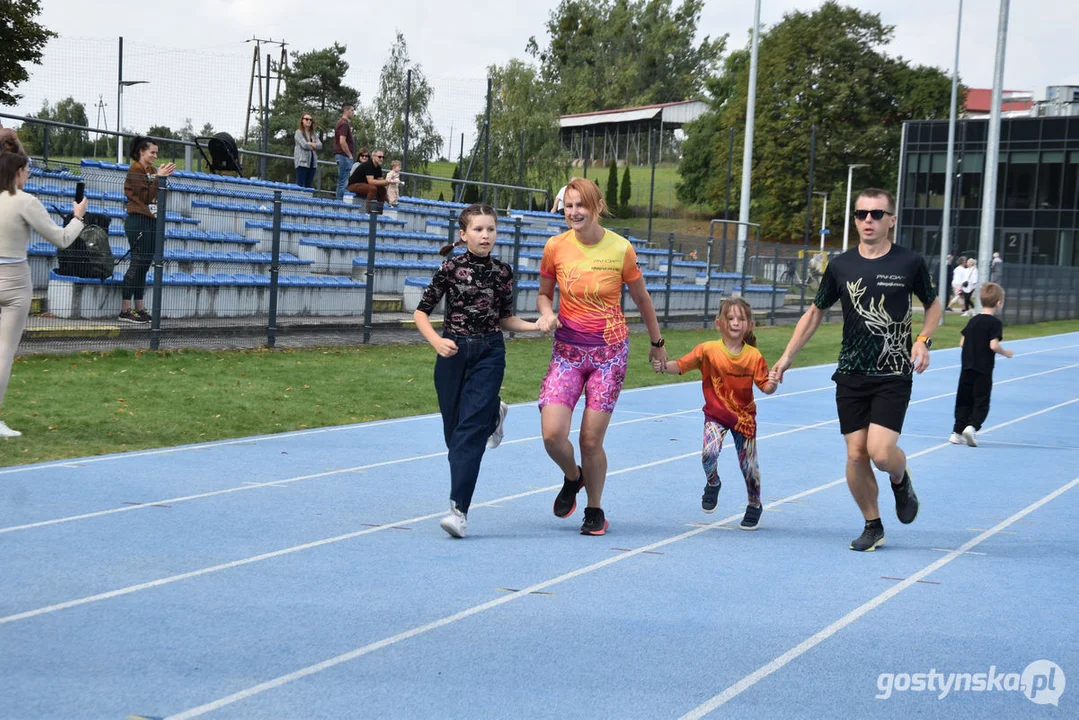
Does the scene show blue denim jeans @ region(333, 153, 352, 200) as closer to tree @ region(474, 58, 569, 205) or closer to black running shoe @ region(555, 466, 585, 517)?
black running shoe @ region(555, 466, 585, 517)

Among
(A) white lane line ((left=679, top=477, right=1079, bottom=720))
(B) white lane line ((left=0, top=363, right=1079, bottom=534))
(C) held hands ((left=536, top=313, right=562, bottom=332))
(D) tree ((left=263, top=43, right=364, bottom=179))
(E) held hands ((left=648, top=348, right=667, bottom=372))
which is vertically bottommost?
(B) white lane line ((left=0, top=363, right=1079, bottom=534))

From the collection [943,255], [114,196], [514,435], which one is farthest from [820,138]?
[514,435]

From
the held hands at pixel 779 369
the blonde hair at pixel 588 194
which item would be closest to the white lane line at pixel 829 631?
the held hands at pixel 779 369

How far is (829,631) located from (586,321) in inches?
92.7

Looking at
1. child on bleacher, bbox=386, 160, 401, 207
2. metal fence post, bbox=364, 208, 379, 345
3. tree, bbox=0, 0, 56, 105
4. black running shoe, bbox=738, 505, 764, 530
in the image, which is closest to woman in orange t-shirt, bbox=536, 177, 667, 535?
black running shoe, bbox=738, 505, 764, 530

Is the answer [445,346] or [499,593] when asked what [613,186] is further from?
[499,593]

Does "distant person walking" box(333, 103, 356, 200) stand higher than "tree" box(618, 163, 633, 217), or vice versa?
"tree" box(618, 163, 633, 217)

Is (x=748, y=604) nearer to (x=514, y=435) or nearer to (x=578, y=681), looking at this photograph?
(x=578, y=681)

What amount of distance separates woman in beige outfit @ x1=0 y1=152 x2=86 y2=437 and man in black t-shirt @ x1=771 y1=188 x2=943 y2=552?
5.28 metres

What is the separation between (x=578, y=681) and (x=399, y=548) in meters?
2.27

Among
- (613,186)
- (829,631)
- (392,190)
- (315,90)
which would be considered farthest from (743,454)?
(613,186)

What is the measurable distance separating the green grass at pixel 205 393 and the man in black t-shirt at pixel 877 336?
17.4 ft

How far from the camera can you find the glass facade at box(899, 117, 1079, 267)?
6209 centimetres

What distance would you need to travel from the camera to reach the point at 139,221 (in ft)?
50.3
